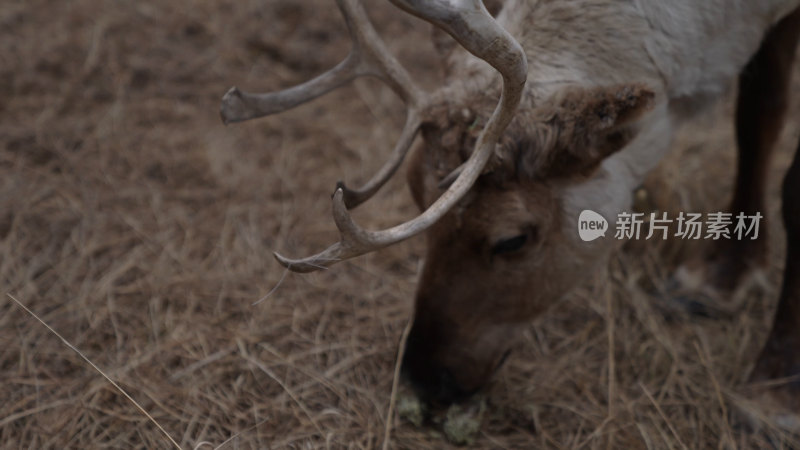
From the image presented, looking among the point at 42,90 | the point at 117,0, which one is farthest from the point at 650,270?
the point at 117,0

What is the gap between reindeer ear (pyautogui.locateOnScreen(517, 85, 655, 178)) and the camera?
1.96 meters

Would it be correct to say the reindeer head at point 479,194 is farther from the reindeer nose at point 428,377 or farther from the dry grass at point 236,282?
the dry grass at point 236,282

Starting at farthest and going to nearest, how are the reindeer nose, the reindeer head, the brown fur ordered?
1. the reindeer nose
2. the brown fur
3. the reindeer head

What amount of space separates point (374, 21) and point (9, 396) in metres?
3.59

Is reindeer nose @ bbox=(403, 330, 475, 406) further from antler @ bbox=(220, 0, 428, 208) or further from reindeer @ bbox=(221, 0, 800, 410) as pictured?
antler @ bbox=(220, 0, 428, 208)

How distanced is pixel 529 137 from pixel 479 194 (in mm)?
226

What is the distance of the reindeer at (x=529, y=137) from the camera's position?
204 cm

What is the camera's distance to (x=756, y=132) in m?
3.17

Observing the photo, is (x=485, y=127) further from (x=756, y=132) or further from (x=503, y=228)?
(x=756, y=132)

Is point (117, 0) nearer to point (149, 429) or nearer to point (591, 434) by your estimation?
point (149, 429)

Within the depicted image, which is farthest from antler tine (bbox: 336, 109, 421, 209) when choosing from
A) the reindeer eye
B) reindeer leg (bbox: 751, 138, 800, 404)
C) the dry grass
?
reindeer leg (bbox: 751, 138, 800, 404)

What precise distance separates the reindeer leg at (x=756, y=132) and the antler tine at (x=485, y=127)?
163cm

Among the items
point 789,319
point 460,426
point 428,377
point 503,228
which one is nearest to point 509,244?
point 503,228

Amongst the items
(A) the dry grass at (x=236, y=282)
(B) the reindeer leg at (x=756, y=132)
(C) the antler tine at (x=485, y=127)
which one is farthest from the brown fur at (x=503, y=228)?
(B) the reindeer leg at (x=756, y=132)
